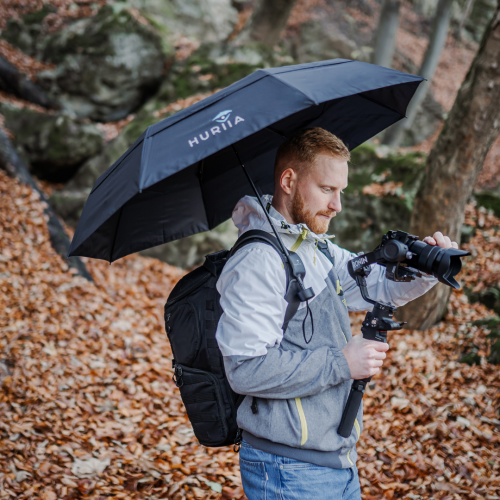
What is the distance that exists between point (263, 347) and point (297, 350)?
236mm

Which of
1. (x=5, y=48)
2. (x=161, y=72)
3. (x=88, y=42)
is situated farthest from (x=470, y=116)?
(x=5, y=48)

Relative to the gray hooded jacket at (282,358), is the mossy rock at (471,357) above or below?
below

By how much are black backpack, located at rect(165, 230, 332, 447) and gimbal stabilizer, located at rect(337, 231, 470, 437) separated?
1.77ft

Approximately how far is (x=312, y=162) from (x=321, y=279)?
575 millimetres

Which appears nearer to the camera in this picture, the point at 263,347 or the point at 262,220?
the point at 263,347

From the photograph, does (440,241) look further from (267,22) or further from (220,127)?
(267,22)

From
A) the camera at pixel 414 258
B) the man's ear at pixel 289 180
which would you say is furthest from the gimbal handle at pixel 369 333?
the man's ear at pixel 289 180

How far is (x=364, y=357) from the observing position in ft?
5.73

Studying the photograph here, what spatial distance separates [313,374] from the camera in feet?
5.61

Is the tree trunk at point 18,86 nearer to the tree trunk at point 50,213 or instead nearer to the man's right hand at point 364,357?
the tree trunk at point 50,213

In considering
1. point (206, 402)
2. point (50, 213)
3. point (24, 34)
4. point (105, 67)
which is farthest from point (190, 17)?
point (206, 402)

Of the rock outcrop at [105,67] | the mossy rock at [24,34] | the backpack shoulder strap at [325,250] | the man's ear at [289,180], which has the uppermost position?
the mossy rock at [24,34]

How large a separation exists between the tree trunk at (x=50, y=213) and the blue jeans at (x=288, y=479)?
5.37 metres

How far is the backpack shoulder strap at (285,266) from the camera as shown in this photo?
5.93 feet
